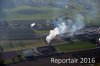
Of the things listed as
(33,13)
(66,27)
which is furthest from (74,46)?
(33,13)

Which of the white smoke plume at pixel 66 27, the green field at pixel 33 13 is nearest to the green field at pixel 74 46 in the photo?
the white smoke plume at pixel 66 27

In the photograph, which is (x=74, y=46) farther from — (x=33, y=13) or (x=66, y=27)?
(x=33, y=13)

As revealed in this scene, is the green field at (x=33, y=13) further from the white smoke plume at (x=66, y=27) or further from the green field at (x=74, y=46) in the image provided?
the green field at (x=74, y=46)

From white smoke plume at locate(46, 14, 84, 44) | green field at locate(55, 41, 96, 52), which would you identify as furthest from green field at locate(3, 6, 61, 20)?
green field at locate(55, 41, 96, 52)

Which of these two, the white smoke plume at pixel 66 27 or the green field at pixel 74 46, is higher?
the white smoke plume at pixel 66 27

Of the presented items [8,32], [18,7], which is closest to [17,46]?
[8,32]

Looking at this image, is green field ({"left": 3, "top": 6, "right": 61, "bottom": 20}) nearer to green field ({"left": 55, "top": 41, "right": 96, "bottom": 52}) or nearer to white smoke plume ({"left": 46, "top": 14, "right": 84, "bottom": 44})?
white smoke plume ({"left": 46, "top": 14, "right": 84, "bottom": 44})

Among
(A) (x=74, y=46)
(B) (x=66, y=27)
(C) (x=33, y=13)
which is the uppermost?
(C) (x=33, y=13)

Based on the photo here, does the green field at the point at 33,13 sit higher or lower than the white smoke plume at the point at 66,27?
higher

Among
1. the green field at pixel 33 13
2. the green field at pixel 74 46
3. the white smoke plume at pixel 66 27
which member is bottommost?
the green field at pixel 74 46
